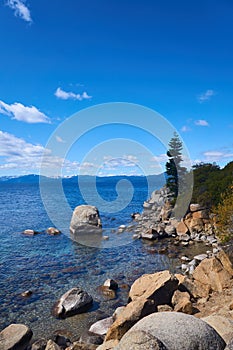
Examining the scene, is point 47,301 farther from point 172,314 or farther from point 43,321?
point 172,314

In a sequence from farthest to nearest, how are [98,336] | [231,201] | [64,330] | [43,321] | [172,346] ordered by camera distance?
[231,201] → [43,321] → [64,330] → [98,336] → [172,346]

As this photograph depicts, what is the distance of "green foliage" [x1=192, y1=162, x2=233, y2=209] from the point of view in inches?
1326

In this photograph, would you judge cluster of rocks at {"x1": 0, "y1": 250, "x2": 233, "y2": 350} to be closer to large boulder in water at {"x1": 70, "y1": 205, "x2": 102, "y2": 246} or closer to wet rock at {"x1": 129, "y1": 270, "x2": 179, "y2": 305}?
wet rock at {"x1": 129, "y1": 270, "x2": 179, "y2": 305}

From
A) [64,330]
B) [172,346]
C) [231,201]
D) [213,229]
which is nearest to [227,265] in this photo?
[231,201]

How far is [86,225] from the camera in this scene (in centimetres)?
3450

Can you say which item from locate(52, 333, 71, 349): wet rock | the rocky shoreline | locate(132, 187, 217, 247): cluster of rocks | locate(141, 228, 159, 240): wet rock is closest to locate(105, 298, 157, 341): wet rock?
the rocky shoreline

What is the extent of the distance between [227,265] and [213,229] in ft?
47.3

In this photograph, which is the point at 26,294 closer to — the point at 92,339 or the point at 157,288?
the point at 92,339

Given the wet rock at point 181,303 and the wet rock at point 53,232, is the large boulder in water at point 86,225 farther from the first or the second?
the wet rock at point 181,303

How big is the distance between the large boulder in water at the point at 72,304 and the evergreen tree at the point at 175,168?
3131cm

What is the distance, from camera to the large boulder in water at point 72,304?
14.8 metres

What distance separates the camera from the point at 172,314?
25.4 feet

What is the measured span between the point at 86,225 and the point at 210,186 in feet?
55.5

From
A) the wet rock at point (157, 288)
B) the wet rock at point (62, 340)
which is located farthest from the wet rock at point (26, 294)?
the wet rock at point (157, 288)
